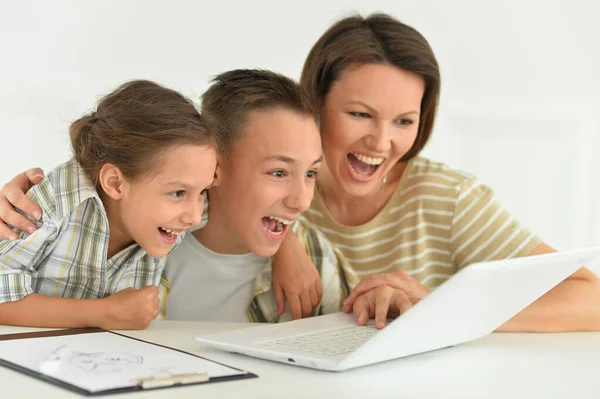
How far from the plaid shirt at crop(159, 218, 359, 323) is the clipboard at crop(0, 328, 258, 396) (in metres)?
0.54

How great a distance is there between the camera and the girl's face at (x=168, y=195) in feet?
4.57

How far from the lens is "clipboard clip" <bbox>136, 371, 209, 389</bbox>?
85cm

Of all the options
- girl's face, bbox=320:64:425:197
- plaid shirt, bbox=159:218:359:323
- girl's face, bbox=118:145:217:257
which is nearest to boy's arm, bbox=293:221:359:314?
plaid shirt, bbox=159:218:359:323

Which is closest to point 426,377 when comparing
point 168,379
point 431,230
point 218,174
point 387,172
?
point 168,379

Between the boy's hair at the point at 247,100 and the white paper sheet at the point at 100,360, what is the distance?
570 millimetres

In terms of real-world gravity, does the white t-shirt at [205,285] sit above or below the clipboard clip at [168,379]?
above

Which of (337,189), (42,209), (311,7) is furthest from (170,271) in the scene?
(311,7)

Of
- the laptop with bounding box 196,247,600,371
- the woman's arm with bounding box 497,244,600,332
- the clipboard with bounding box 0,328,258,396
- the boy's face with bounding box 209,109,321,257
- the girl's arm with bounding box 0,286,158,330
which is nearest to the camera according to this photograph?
the clipboard with bounding box 0,328,258,396

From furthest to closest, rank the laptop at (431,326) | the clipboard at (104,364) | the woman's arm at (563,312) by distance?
the woman's arm at (563,312) < the laptop at (431,326) < the clipboard at (104,364)

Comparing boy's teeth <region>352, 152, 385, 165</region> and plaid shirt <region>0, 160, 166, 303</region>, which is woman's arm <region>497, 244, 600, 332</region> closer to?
boy's teeth <region>352, 152, 385, 165</region>

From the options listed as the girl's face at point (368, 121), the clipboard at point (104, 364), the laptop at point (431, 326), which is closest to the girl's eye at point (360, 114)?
the girl's face at point (368, 121)

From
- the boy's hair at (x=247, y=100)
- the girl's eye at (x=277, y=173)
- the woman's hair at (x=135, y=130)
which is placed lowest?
the girl's eye at (x=277, y=173)

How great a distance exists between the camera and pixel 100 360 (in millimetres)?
957

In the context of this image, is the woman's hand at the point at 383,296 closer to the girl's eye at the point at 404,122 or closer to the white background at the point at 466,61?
the girl's eye at the point at 404,122
